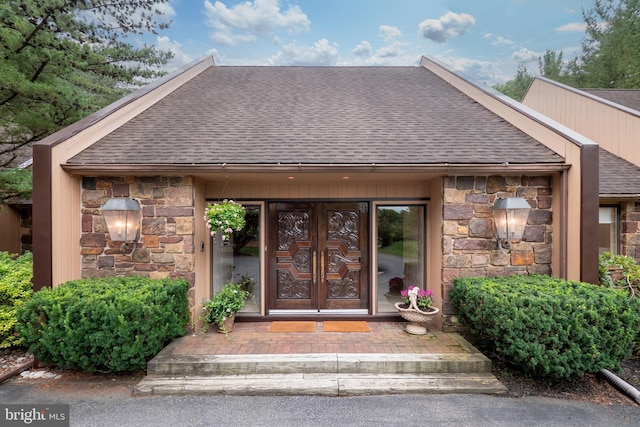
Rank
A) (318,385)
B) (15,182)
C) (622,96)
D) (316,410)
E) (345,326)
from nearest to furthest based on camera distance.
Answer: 1. (316,410)
2. (318,385)
3. (345,326)
4. (15,182)
5. (622,96)

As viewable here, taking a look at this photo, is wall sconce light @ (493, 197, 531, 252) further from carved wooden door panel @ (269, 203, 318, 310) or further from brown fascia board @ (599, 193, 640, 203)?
carved wooden door panel @ (269, 203, 318, 310)

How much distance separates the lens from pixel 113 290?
3.32 m

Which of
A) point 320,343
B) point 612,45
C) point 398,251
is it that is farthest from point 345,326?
point 612,45

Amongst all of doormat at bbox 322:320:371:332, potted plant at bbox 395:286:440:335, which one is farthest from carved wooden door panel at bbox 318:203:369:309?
potted plant at bbox 395:286:440:335

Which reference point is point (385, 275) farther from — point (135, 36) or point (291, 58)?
point (291, 58)

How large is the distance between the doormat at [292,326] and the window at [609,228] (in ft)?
16.1

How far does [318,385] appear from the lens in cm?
309

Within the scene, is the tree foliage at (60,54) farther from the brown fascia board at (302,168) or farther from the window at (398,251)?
the window at (398,251)

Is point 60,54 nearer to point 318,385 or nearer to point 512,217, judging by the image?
point 318,385

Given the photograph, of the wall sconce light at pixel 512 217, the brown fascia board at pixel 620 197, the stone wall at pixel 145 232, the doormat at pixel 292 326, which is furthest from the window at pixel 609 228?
the stone wall at pixel 145 232

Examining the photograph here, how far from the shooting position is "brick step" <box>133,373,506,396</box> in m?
3.06

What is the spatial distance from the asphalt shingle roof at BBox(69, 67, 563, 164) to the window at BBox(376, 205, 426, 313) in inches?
43.6

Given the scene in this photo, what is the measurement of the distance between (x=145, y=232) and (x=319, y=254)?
2544 millimetres

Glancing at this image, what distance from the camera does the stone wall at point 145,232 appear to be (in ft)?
13.1
